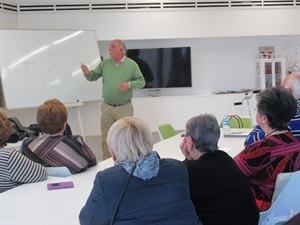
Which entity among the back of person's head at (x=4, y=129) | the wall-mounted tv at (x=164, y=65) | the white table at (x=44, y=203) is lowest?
the white table at (x=44, y=203)

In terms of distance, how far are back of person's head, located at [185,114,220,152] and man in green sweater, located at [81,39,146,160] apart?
10.3 feet

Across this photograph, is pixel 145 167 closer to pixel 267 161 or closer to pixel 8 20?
pixel 267 161

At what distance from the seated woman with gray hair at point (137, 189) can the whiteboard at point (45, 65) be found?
3.76m

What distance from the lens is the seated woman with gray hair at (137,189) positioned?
1640mm

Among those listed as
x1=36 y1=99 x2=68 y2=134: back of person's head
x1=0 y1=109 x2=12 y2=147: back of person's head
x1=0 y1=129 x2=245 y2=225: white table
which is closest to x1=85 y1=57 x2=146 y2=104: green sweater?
x1=36 y1=99 x2=68 y2=134: back of person's head

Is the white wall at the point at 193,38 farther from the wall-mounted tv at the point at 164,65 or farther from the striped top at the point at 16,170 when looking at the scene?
the striped top at the point at 16,170

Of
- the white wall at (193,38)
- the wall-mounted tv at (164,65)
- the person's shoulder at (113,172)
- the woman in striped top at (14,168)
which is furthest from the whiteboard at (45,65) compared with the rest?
the person's shoulder at (113,172)

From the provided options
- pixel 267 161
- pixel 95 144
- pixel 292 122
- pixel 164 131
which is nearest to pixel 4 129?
pixel 267 161

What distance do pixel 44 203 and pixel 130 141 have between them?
735mm

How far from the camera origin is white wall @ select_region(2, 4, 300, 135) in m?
6.04

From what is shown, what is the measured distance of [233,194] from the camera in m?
1.99

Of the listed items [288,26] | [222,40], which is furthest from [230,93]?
[288,26]

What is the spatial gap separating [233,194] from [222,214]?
11 centimetres

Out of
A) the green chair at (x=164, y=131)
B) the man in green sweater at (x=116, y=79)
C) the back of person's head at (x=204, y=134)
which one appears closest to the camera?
the back of person's head at (x=204, y=134)
